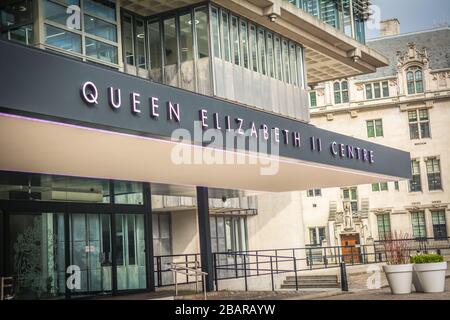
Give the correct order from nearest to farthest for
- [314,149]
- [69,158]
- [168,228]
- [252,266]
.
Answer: [69,158], [314,149], [168,228], [252,266]

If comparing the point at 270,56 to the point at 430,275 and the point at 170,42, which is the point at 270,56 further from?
the point at 430,275

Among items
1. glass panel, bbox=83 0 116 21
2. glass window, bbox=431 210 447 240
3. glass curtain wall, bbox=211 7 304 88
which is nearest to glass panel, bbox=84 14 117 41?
glass panel, bbox=83 0 116 21

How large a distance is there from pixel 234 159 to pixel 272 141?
177 cm

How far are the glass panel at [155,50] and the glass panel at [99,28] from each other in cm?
262

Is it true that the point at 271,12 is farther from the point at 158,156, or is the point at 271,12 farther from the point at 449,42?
the point at 449,42

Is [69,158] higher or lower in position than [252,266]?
higher

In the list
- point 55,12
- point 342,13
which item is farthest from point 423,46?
point 55,12

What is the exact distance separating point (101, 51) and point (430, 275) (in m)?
11.2

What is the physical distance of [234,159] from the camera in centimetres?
1847

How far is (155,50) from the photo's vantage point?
22.6 meters

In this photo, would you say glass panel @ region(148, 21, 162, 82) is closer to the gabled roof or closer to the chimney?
the gabled roof

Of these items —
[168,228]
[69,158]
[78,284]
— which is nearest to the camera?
[69,158]

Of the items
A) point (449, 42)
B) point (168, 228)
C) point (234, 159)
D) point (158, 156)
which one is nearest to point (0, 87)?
point (158, 156)

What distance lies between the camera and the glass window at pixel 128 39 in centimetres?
2212
